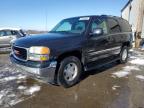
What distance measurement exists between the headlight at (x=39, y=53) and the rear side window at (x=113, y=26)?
2967mm

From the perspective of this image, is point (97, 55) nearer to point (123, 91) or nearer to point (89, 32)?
point (89, 32)

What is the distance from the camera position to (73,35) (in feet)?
16.4

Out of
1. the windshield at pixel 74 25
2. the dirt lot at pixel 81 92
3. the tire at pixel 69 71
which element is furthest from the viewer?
the windshield at pixel 74 25

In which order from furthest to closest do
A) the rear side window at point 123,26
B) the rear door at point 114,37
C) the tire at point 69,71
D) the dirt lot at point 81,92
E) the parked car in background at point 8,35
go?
the parked car in background at point 8,35, the rear side window at point 123,26, the rear door at point 114,37, the tire at point 69,71, the dirt lot at point 81,92

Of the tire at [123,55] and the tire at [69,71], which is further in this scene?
the tire at [123,55]

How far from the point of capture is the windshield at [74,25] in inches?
214

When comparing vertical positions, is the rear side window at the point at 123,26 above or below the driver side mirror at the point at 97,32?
above

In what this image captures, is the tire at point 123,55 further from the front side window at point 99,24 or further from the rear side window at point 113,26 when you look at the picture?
the front side window at point 99,24

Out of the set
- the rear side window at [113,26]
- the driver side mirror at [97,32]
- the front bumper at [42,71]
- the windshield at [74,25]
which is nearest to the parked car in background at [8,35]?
the windshield at [74,25]

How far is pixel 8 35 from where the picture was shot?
42.3 ft

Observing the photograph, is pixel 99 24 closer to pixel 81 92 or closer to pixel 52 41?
pixel 52 41

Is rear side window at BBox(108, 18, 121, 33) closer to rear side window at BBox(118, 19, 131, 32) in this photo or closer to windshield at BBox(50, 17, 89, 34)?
rear side window at BBox(118, 19, 131, 32)

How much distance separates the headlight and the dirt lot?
95 centimetres

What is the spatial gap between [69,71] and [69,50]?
2.08ft
